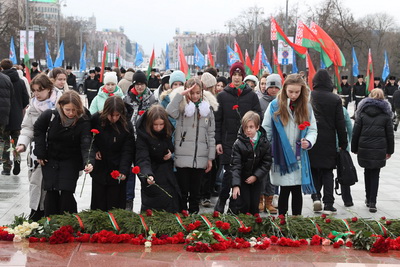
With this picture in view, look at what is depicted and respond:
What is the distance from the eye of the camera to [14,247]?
564 centimetres

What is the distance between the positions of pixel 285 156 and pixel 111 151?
70.9 inches

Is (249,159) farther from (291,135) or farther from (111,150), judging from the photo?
(111,150)

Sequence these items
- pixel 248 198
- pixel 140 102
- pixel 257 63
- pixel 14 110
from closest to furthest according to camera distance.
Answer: pixel 248 198 → pixel 140 102 → pixel 14 110 → pixel 257 63

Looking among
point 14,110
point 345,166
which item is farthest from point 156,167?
point 14,110

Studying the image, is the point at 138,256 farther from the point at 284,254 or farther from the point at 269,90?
the point at 269,90

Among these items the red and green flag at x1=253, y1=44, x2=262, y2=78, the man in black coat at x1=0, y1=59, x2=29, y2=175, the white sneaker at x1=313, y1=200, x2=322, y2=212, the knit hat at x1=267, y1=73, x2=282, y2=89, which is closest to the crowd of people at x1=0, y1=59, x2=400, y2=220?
the knit hat at x1=267, y1=73, x2=282, y2=89

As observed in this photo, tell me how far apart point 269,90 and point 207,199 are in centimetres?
169

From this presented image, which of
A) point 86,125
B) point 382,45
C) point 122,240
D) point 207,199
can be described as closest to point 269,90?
point 207,199

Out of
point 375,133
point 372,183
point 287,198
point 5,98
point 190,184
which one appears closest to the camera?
point 287,198

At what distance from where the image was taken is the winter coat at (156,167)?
6.68 metres

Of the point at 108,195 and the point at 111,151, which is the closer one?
the point at 111,151

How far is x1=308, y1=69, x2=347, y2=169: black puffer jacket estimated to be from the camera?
26.4ft

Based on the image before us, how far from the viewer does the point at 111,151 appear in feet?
22.0

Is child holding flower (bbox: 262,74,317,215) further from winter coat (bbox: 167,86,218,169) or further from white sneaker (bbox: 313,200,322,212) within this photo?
white sneaker (bbox: 313,200,322,212)
